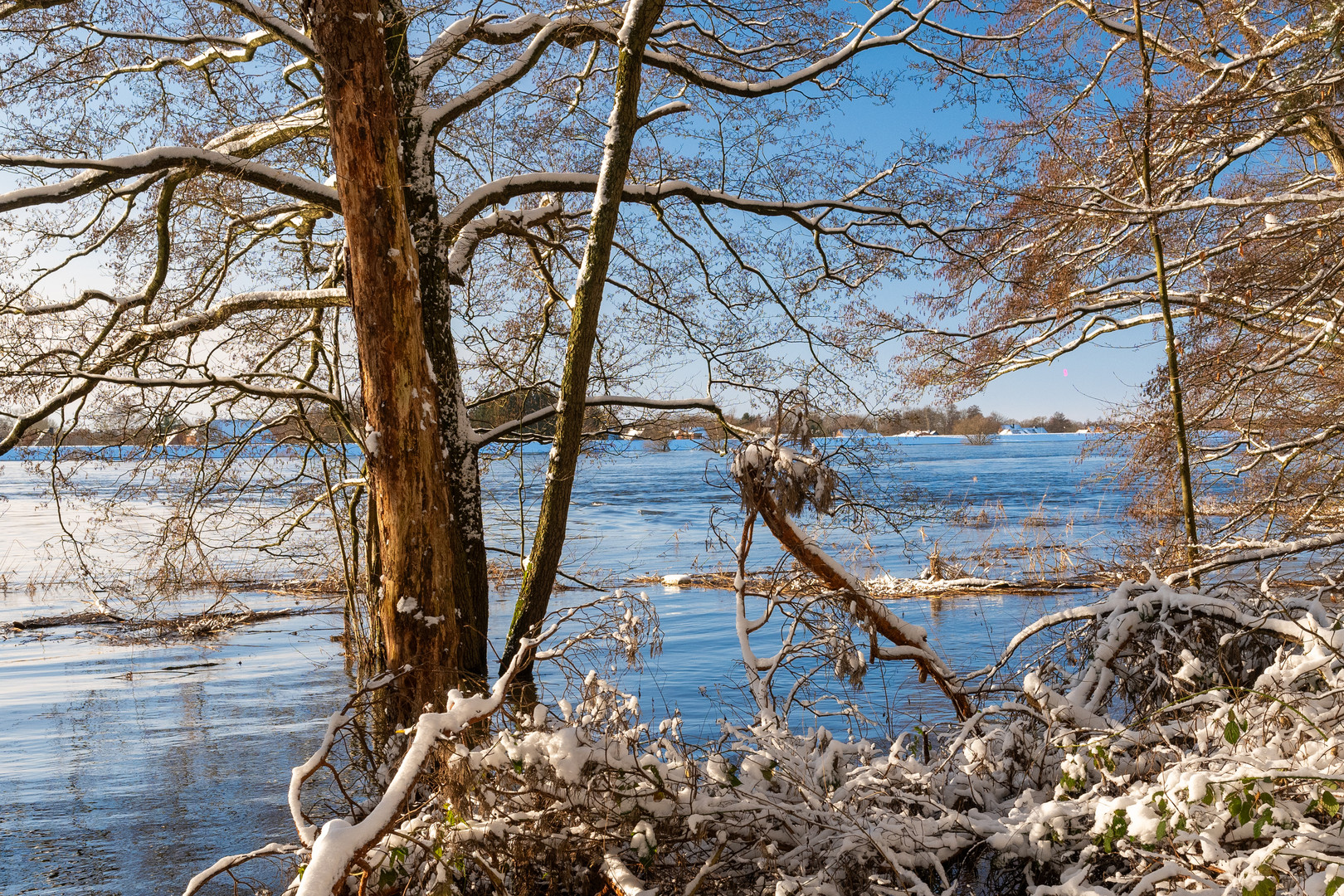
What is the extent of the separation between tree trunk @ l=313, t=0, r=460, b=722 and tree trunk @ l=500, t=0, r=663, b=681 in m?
1.29

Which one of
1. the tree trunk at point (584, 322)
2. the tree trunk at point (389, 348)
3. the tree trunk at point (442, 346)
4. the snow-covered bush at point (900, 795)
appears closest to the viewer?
the snow-covered bush at point (900, 795)

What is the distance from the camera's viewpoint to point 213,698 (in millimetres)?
9148

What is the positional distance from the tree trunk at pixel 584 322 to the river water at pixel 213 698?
1151 mm

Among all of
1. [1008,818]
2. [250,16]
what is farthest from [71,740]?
[1008,818]

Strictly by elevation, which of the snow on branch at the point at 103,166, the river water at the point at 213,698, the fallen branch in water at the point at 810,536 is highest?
the snow on branch at the point at 103,166

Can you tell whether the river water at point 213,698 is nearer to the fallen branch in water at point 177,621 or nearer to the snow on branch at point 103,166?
the fallen branch in water at point 177,621

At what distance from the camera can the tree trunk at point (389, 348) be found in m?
5.02

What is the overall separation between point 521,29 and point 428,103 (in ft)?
3.49

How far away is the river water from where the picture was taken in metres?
5.45

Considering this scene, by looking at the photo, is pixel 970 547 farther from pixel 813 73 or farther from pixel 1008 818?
pixel 1008 818

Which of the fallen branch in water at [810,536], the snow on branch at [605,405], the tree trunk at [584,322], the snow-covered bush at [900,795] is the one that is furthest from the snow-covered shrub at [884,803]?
the snow on branch at [605,405]

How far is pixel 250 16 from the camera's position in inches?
226

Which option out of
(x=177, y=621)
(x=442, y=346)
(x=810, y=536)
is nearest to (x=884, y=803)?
(x=810, y=536)

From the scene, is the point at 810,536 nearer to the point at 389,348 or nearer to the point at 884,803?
the point at 884,803
